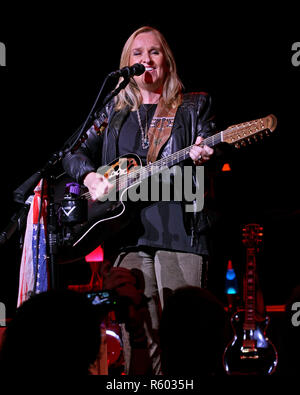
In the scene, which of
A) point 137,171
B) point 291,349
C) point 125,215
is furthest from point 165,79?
point 291,349

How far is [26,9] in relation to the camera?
14.2 feet

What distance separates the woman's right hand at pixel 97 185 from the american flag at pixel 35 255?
30 centimetres

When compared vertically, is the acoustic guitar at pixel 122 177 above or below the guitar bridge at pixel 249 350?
above

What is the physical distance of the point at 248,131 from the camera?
270 centimetres

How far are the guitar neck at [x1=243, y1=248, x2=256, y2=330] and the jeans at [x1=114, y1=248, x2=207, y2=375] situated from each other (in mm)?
1498

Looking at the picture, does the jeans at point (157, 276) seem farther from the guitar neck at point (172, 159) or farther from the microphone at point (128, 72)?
the microphone at point (128, 72)

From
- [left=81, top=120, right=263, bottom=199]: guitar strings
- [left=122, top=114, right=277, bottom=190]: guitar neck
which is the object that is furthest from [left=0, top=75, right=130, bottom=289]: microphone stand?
[left=122, top=114, right=277, bottom=190]: guitar neck

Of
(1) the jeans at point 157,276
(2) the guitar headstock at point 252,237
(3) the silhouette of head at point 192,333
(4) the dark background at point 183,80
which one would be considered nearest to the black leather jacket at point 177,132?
(1) the jeans at point 157,276

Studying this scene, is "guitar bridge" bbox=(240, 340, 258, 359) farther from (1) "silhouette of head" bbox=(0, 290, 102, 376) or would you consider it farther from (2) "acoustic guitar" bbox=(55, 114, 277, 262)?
(1) "silhouette of head" bbox=(0, 290, 102, 376)

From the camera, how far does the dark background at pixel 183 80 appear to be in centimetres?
424

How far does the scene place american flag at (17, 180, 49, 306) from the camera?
249cm

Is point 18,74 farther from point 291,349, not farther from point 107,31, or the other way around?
point 291,349

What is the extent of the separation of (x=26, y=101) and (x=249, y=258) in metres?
2.73

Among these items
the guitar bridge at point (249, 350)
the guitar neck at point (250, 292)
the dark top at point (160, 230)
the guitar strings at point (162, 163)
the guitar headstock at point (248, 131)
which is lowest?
the guitar bridge at point (249, 350)
